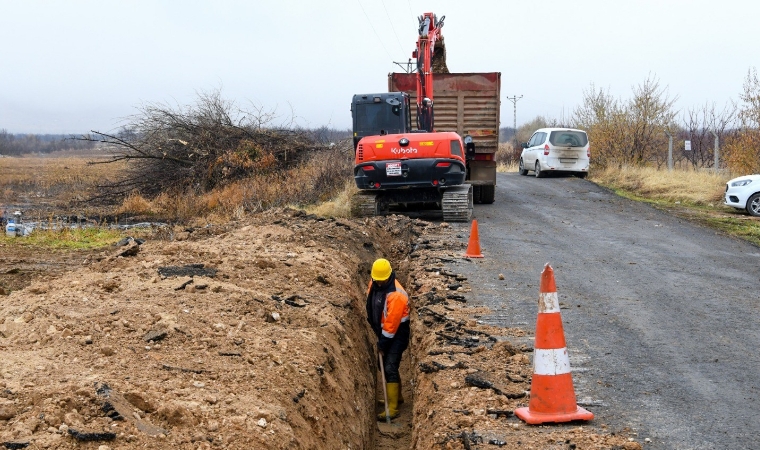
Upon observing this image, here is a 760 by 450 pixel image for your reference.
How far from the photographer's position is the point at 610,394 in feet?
17.9

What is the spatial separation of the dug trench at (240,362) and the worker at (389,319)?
203 millimetres

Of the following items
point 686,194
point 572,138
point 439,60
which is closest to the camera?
point 686,194

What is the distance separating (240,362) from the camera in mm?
5656

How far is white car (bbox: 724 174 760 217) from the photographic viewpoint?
16297mm

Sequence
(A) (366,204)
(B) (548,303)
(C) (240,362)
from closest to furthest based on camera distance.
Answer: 1. (B) (548,303)
2. (C) (240,362)
3. (A) (366,204)

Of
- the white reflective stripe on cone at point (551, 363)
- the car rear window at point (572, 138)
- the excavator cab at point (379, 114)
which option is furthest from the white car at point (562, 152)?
the white reflective stripe on cone at point (551, 363)

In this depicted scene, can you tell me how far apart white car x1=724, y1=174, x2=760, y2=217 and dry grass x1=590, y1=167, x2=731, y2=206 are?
172 cm

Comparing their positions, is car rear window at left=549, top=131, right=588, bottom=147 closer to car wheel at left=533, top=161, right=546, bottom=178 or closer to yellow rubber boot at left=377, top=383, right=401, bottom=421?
car wheel at left=533, top=161, right=546, bottom=178

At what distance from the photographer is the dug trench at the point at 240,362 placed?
4379 millimetres

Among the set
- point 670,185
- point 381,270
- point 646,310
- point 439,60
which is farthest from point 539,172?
point 381,270

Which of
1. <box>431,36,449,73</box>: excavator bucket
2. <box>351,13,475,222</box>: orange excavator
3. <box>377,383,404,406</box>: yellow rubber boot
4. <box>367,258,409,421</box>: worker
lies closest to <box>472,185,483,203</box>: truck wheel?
<box>351,13,475,222</box>: orange excavator

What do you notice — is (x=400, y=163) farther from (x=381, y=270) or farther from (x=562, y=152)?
(x=562, y=152)

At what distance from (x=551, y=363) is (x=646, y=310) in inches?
138

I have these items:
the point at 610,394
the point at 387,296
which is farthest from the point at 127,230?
the point at 610,394
